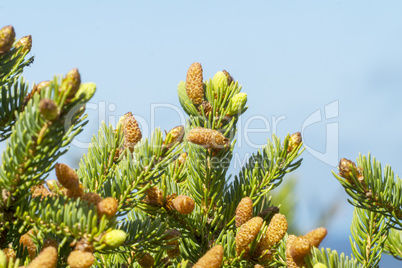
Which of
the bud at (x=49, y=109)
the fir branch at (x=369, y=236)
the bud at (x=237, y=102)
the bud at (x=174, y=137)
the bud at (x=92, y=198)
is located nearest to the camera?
the bud at (x=49, y=109)

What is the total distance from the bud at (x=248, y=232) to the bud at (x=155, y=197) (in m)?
0.27

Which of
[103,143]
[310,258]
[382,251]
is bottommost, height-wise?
[382,251]

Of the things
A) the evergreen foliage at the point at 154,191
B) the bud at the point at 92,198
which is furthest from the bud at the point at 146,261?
the bud at the point at 92,198

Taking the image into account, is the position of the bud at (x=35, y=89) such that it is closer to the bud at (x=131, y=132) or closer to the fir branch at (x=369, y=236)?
the bud at (x=131, y=132)

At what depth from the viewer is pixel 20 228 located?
44.7 inches

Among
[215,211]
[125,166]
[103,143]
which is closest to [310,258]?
[215,211]

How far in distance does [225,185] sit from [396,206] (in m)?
0.55

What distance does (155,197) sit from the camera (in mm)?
1458

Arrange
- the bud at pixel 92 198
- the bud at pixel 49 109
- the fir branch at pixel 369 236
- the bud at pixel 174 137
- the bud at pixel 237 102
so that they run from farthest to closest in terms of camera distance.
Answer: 1. the fir branch at pixel 369 236
2. the bud at pixel 237 102
3. the bud at pixel 174 137
4. the bud at pixel 92 198
5. the bud at pixel 49 109

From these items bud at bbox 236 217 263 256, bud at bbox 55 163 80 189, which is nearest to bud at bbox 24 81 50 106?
bud at bbox 55 163 80 189

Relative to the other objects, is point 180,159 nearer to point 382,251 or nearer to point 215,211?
point 215,211

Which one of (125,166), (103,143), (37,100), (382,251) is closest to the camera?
(37,100)

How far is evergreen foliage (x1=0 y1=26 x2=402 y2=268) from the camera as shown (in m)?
1.04

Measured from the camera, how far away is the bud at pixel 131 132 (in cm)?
147
